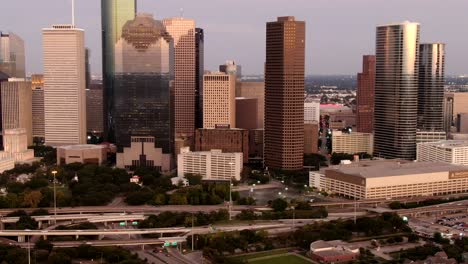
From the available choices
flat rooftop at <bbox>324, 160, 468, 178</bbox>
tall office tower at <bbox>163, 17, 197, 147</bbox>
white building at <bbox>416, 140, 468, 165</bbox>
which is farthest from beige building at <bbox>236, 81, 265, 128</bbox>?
flat rooftop at <bbox>324, 160, 468, 178</bbox>

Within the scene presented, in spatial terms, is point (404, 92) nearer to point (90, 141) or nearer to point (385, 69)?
point (385, 69)

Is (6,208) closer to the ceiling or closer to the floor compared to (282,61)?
closer to the floor

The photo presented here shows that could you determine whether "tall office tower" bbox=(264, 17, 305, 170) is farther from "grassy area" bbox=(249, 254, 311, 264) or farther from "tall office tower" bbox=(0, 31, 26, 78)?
"tall office tower" bbox=(0, 31, 26, 78)

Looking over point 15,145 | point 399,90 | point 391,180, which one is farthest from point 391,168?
point 15,145

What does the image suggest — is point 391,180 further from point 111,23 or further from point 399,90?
point 111,23

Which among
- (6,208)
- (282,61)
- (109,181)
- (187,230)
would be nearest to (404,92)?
(282,61)

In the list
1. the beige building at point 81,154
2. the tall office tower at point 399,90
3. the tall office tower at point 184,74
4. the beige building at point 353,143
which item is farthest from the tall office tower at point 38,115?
the tall office tower at point 399,90
